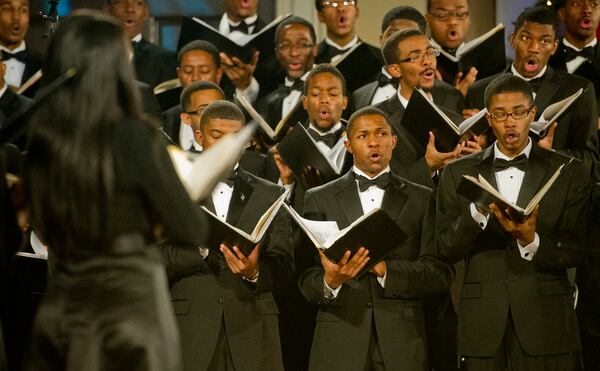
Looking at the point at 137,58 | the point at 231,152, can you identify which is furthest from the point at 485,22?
the point at 231,152

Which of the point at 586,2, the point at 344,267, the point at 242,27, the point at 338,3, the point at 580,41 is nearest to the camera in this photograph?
the point at 344,267

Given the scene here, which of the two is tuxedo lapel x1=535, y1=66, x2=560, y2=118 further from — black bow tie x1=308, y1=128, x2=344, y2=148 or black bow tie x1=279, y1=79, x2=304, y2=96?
black bow tie x1=279, y1=79, x2=304, y2=96

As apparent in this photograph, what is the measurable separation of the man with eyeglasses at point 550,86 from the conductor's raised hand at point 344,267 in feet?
3.97

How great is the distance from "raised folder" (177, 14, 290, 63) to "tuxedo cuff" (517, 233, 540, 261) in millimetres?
2157

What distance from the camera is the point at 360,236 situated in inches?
154

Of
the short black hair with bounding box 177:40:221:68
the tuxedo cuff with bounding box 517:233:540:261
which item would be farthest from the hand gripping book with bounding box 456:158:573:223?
the short black hair with bounding box 177:40:221:68

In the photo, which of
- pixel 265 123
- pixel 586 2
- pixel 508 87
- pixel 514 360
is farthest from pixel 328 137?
pixel 586 2

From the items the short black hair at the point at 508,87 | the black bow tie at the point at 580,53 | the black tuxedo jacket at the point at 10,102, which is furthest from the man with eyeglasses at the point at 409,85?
the black tuxedo jacket at the point at 10,102

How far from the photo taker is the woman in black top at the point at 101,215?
8.17ft

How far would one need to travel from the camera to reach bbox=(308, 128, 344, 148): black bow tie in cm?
498

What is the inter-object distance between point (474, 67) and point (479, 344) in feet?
5.59

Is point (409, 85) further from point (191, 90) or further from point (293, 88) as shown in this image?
point (191, 90)

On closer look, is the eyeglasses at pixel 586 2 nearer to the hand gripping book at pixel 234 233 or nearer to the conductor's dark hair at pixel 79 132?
→ the hand gripping book at pixel 234 233

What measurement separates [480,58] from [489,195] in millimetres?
1590
